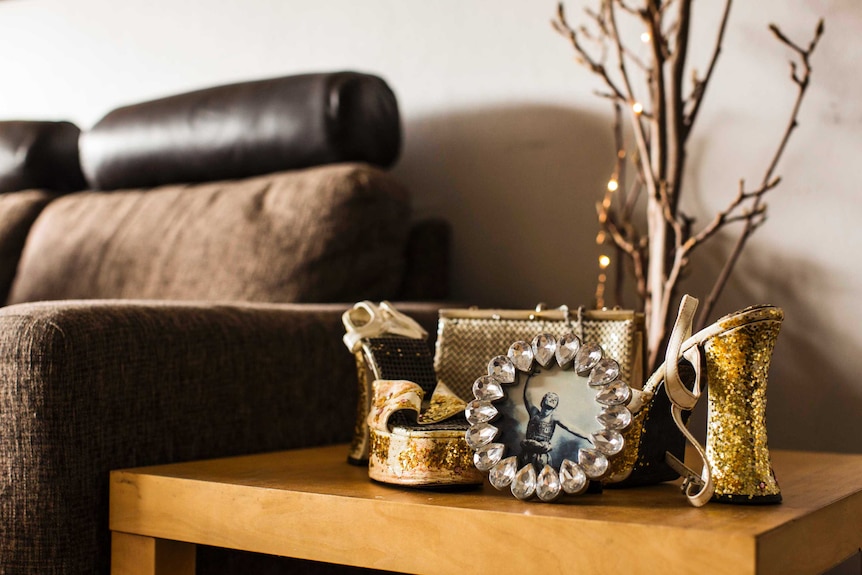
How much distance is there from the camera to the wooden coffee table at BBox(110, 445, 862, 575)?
61cm

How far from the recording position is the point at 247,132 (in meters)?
1.56

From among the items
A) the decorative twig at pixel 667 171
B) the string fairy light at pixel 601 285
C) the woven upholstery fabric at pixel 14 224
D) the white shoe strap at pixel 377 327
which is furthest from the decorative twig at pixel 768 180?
the woven upholstery fabric at pixel 14 224

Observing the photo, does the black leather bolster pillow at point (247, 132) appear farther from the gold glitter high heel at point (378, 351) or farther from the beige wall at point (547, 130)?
the gold glitter high heel at point (378, 351)

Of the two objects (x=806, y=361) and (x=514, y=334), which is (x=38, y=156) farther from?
(x=806, y=361)

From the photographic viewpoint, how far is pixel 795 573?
63cm

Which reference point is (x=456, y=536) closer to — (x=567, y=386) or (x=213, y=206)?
(x=567, y=386)

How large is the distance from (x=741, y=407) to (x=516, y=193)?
2.99ft

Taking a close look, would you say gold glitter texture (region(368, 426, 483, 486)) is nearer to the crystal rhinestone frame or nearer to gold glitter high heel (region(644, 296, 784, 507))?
the crystal rhinestone frame

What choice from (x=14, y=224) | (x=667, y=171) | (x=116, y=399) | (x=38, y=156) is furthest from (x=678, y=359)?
(x=38, y=156)

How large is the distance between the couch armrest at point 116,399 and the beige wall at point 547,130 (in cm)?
58

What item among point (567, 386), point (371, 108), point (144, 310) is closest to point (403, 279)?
point (371, 108)

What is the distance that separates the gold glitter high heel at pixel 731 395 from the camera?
2.24ft

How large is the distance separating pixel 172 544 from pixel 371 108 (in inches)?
32.8

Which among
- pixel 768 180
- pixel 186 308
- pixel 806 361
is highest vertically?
pixel 768 180
